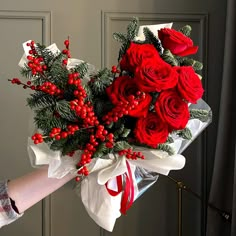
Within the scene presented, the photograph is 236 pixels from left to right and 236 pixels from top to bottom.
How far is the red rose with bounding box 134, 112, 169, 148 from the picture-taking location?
773 millimetres

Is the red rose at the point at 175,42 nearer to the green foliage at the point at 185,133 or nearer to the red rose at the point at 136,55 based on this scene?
the red rose at the point at 136,55

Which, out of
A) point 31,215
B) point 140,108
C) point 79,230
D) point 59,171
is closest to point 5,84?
point 31,215

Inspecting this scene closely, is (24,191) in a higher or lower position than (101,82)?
lower

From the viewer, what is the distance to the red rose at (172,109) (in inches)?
29.9

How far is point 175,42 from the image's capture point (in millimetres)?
812

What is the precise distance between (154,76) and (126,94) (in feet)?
0.22

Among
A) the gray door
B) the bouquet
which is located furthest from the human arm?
the gray door

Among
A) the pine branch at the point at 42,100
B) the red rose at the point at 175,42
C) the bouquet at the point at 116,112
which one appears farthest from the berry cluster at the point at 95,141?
the red rose at the point at 175,42

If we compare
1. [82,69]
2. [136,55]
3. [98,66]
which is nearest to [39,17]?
[98,66]

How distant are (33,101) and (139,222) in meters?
0.91

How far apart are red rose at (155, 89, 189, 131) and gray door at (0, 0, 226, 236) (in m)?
0.79

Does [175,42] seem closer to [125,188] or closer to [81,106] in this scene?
[81,106]

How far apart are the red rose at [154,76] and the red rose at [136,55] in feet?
0.05

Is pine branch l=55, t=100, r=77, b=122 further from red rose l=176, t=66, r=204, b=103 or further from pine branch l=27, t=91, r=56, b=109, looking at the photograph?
red rose l=176, t=66, r=204, b=103
